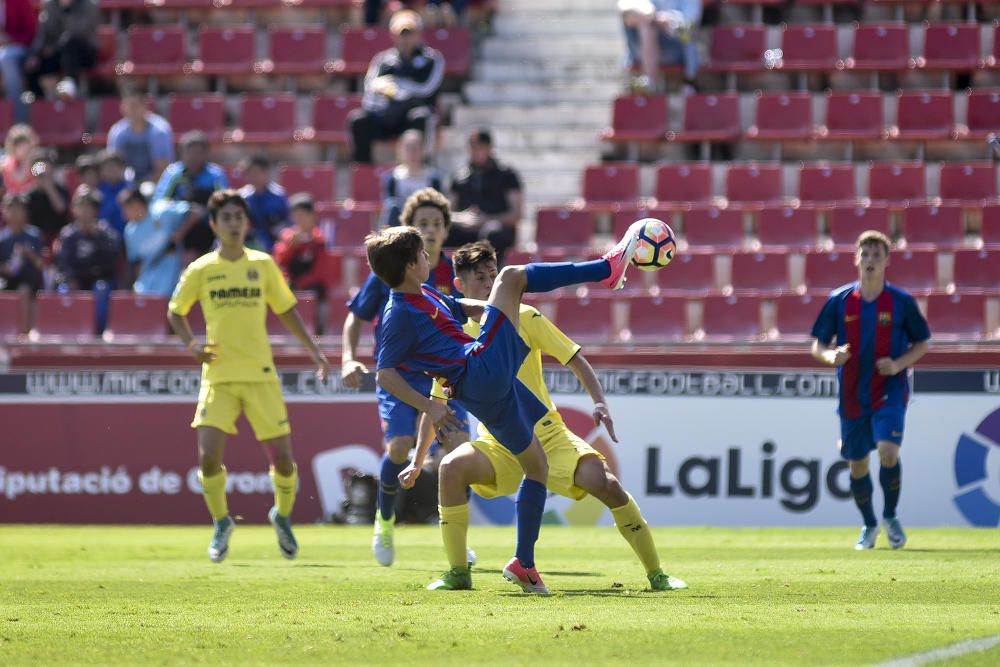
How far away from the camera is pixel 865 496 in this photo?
1165 cm

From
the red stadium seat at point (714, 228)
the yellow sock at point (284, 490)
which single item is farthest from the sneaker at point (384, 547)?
the red stadium seat at point (714, 228)

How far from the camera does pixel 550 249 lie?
16938mm

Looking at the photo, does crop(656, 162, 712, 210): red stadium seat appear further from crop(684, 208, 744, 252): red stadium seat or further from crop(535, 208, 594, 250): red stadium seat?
crop(535, 208, 594, 250): red stadium seat

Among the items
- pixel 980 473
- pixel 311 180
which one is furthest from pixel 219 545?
pixel 311 180

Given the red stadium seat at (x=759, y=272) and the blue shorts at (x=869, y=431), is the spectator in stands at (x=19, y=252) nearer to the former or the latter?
the red stadium seat at (x=759, y=272)

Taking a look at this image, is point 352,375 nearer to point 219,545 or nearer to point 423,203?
point 423,203

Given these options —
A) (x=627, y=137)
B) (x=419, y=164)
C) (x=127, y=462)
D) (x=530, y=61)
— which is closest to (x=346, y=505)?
(x=127, y=462)

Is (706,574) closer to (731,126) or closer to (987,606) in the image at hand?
(987,606)

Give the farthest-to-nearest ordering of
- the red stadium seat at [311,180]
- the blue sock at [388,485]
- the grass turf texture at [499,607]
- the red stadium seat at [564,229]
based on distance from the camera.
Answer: the red stadium seat at [311,180] < the red stadium seat at [564,229] < the blue sock at [388,485] < the grass turf texture at [499,607]

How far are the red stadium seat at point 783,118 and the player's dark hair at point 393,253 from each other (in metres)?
10.8

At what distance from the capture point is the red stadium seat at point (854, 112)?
17.9m

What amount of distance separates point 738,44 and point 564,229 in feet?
11.8

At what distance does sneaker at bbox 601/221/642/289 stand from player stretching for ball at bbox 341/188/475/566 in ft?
8.36

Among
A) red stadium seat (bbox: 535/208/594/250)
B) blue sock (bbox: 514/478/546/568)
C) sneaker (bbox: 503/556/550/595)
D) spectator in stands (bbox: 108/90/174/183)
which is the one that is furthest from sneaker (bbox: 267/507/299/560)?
spectator in stands (bbox: 108/90/174/183)
